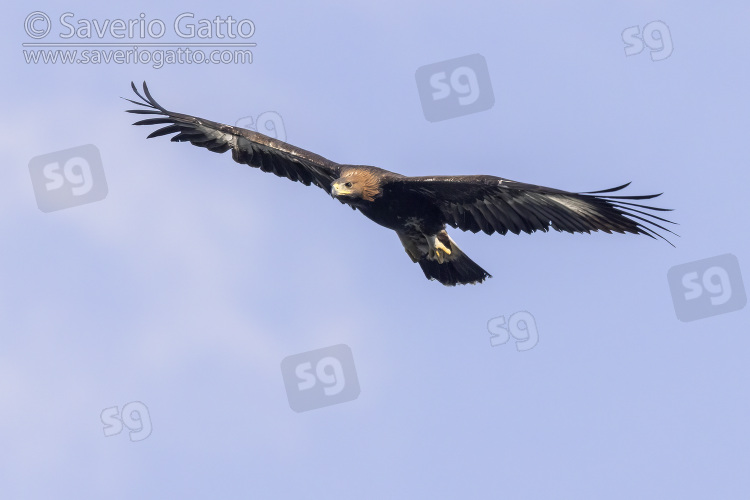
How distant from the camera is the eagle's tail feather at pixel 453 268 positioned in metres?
17.0

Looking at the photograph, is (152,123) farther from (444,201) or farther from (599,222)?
(599,222)

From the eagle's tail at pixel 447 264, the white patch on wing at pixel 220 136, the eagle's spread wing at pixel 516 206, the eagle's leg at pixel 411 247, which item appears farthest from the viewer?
the white patch on wing at pixel 220 136

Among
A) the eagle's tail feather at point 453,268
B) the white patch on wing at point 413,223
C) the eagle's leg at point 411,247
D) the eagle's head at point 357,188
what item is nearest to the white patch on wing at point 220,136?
the eagle's head at point 357,188

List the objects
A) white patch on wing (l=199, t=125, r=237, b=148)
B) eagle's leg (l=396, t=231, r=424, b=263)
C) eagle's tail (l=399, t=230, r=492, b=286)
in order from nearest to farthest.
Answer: eagle's leg (l=396, t=231, r=424, b=263) → eagle's tail (l=399, t=230, r=492, b=286) → white patch on wing (l=199, t=125, r=237, b=148)

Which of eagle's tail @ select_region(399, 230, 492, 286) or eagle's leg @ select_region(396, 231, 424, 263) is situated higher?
eagle's leg @ select_region(396, 231, 424, 263)

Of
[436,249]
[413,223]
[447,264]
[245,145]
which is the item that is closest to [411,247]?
[436,249]

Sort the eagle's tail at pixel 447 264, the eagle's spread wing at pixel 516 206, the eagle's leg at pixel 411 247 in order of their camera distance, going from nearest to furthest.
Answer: the eagle's spread wing at pixel 516 206, the eagle's leg at pixel 411 247, the eagle's tail at pixel 447 264

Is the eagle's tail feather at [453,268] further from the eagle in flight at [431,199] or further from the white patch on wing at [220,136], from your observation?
the white patch on wing at [220,136]

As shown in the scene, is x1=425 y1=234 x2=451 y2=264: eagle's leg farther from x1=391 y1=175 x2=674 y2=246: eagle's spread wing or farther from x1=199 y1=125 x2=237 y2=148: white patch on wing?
x1=199 y1=125 x2=237 y2=148: white patch on wing

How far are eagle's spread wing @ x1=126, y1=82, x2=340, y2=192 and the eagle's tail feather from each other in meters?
1.64

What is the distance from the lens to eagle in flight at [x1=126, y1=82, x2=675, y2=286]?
14859 mm

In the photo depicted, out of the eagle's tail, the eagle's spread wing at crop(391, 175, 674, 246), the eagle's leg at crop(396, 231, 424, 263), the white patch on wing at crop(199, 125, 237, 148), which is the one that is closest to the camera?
the eagle's spread wing at crop(391, 175, 674, 246)

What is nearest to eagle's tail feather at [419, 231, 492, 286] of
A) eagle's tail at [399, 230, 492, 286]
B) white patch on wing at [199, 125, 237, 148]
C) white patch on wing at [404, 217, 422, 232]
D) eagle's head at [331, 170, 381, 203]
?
eagle's tail at [399, 230, 492, 286]

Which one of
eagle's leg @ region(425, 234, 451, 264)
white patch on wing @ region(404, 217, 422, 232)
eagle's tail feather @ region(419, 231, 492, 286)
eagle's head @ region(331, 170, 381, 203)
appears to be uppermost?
eagle's head @ region(331, 170, 381, 203)
